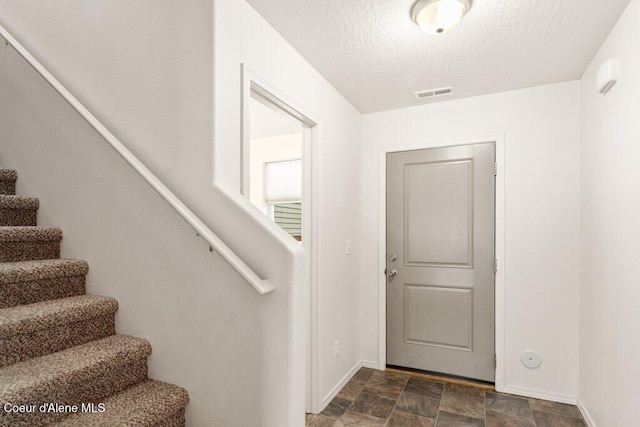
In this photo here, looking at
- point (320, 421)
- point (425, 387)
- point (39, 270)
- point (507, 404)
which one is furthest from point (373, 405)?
point (39, 270)

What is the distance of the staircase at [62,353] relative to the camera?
120 centimetres

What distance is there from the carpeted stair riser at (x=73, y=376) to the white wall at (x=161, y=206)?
0.10m

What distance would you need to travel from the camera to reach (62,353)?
1408 mm

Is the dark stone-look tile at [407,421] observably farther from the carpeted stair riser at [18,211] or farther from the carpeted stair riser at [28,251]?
the carpeted stair riser at [18,211]

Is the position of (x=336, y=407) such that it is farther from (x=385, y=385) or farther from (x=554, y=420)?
(x=554, y=420)

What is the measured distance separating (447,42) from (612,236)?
1.50 metres

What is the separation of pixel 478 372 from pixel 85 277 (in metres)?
2.98

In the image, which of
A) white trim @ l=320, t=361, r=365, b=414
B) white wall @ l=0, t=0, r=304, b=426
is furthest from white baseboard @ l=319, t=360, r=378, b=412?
white wall @ l=0, t=0, r=304, b=426

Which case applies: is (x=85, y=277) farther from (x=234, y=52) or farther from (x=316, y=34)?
(x=316, y=34)

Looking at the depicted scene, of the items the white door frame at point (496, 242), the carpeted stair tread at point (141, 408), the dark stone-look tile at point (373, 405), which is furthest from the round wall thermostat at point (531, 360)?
the carpeted stair tread at point (141, 408)

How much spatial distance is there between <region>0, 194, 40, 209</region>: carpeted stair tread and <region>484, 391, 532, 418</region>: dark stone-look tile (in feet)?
10.6

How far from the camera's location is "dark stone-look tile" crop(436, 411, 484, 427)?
2.37m

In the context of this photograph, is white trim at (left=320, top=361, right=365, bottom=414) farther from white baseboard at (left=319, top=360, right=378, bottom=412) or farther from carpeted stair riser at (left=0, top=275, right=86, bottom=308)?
carpeted stair riser at (left=0, top=275, right=86, bottom=308)

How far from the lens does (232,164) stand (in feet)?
5.47
